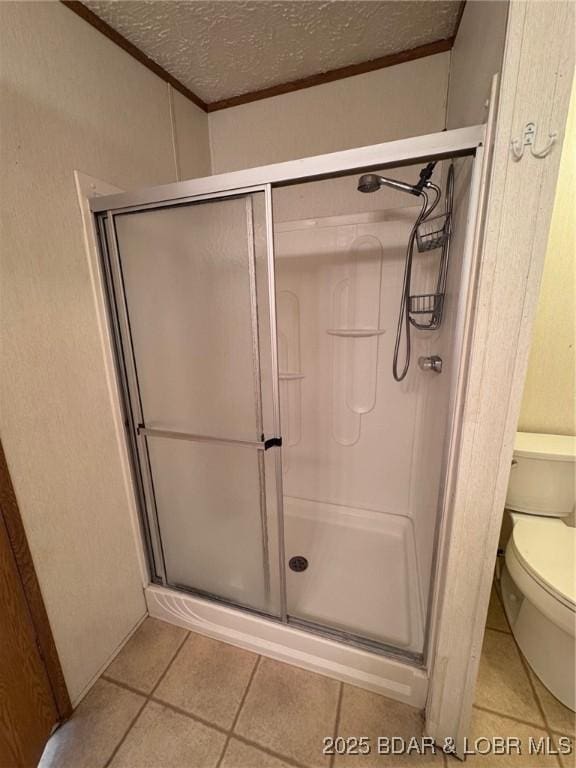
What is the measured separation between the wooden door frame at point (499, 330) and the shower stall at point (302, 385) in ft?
0.24

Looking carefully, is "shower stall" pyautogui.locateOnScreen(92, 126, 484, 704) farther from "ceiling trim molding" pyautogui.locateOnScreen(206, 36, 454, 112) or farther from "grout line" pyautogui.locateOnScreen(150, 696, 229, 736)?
"ceiling trim molding" pyautogui.locateOnScreen(206, 36, 454, 112)

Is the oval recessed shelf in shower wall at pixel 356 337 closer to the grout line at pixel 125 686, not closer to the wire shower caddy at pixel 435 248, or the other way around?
the wire shower caddy at pixel 435 248

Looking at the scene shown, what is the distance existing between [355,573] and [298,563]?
31cm

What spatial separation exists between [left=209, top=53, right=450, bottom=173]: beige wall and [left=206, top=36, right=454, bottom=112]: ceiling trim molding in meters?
0.02

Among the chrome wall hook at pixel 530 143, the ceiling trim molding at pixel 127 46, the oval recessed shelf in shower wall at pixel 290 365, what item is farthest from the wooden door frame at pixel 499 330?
the ceiling trim molding at pixel 127 46

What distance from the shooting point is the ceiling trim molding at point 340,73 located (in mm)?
1315

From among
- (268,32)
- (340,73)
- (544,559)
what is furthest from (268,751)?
(340,73)

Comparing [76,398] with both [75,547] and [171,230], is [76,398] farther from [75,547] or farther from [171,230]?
[171,230]

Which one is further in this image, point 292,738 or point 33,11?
point 292,738

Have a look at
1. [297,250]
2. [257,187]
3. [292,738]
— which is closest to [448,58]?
[297,250]

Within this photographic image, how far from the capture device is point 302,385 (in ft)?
6.77

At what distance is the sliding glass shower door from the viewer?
1.07 metres

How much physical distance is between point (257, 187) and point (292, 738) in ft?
5.95

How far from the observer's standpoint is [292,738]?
42.1 inches
